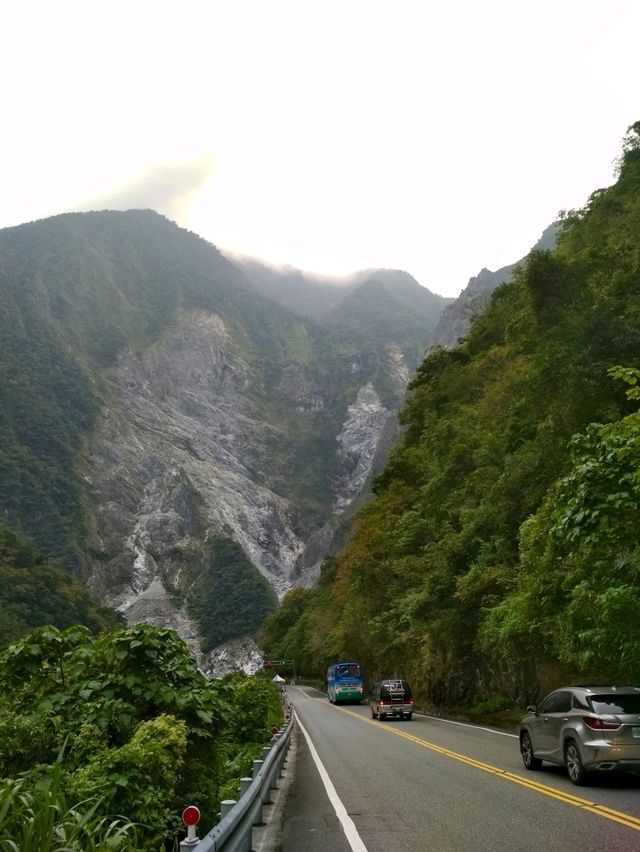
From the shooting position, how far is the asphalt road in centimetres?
769

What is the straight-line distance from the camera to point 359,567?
4803cm

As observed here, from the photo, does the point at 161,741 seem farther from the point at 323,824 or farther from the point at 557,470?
the point at 557,470

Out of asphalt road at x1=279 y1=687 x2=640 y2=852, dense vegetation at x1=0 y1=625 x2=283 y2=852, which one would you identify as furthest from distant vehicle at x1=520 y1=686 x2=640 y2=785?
dense vegetation at x1=0 y1=625 x2=283 y2=852

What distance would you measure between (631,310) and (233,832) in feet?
63.1

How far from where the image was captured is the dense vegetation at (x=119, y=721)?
6.14 metres

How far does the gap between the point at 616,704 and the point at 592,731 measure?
603 millimetres

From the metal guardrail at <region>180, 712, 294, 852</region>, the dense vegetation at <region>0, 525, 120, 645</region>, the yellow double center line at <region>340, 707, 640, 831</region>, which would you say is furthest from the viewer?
the dense vegetation at <region>0, 525, 120, 645</region>

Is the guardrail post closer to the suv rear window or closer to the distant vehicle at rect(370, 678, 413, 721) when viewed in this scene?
the suv rear window

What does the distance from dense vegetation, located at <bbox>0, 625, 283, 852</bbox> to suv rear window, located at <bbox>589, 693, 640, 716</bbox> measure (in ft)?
19.1

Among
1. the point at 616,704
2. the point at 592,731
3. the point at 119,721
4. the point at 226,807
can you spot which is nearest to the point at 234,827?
the point at 226,807

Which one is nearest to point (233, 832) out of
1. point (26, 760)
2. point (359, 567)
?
point (26, 760)

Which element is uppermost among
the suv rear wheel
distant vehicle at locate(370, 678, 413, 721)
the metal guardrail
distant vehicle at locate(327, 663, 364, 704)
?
the metal guardrail

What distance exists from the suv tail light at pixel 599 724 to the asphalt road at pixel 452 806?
0.84 m

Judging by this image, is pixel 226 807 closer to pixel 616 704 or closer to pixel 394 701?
pixel 616 704
